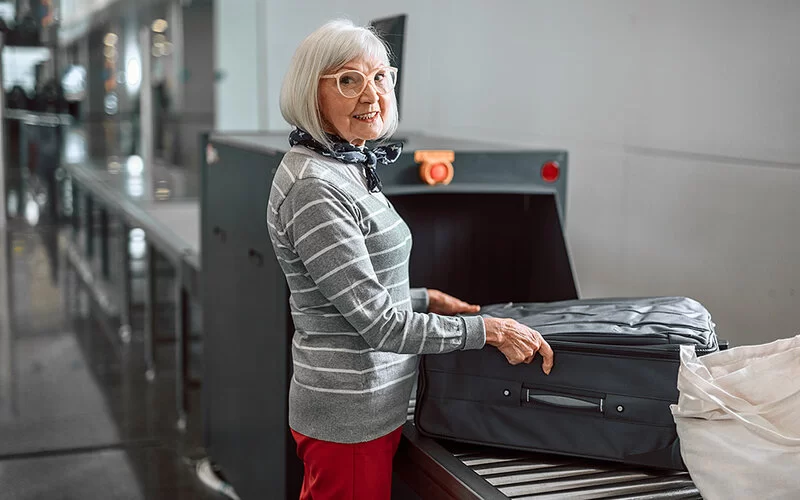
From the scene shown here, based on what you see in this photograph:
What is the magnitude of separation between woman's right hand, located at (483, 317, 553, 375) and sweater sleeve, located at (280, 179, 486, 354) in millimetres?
33

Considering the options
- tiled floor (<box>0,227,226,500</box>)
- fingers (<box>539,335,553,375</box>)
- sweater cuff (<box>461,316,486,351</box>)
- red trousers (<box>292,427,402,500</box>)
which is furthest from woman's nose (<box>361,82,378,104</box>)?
tiled floor (<box>0,227,226,500</box>)

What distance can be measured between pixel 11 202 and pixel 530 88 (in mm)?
8399

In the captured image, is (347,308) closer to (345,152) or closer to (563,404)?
(345,152)

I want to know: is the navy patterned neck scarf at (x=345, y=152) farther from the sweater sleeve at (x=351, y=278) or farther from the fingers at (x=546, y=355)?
the fingers at (x=546, y=355)

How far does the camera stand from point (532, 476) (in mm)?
1915

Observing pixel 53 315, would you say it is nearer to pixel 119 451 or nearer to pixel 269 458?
pixel 119 451

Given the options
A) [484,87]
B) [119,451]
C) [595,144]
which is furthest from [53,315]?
[595,144]

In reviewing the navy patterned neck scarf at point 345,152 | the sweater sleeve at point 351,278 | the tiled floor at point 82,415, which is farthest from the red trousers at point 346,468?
the tiled floor at point 82,415

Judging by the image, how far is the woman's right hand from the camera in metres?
1.91

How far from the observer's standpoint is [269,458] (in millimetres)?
2773

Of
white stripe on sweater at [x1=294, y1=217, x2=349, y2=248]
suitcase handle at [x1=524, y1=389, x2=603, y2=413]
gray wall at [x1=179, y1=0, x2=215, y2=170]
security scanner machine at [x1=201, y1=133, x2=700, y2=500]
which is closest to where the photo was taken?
white stripe on sweater at [x1=294, y1=217, x2=349, y2=248]

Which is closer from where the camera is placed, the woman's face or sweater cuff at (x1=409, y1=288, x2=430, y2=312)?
the woman's face

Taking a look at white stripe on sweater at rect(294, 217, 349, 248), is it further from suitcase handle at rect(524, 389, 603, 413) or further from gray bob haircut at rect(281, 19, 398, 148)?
suitcase handle at rect(524, 389, 603, 413)

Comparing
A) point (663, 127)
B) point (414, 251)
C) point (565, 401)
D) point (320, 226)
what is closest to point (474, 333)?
point (565, 401)
